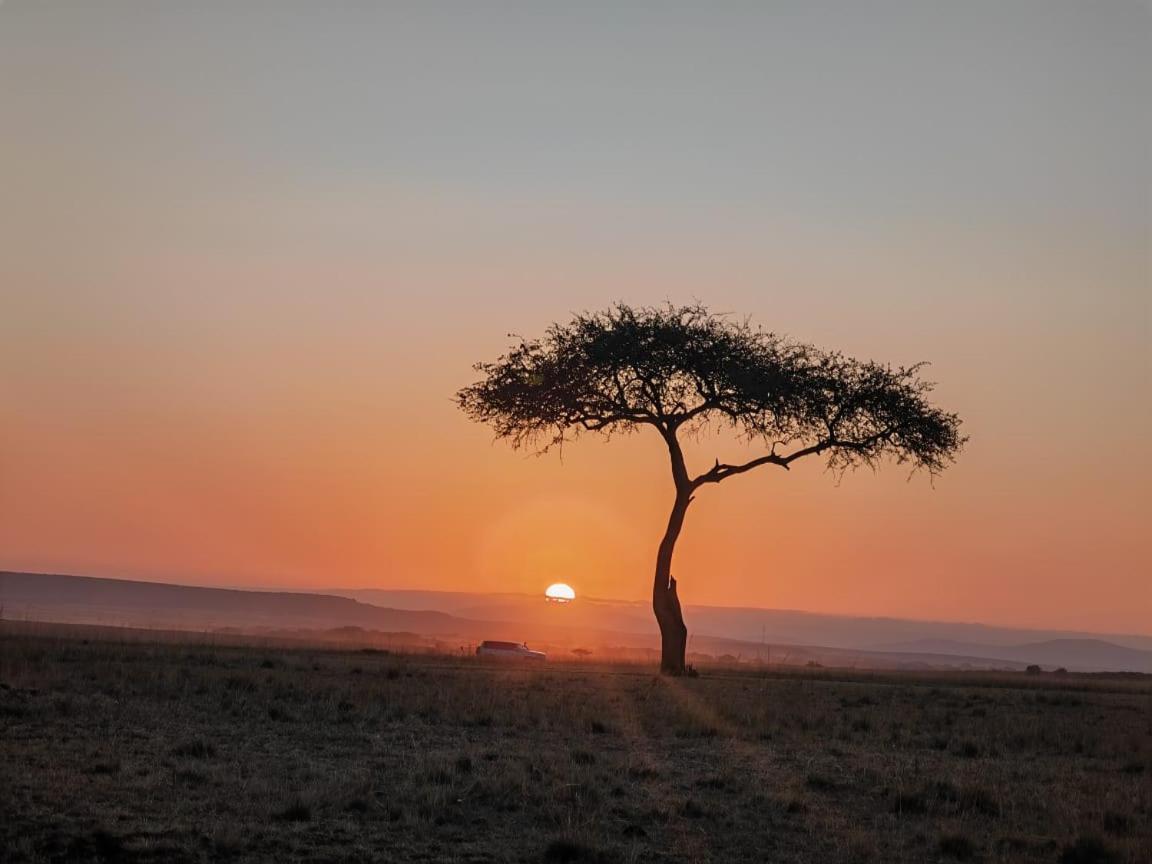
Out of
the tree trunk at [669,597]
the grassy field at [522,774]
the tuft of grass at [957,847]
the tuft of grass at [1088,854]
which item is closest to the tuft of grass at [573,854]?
the grassy field at [522,774]

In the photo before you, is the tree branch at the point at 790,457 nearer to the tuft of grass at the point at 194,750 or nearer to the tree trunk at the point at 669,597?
the tree trunk at the point at 669,597

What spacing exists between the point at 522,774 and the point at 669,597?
31.4m

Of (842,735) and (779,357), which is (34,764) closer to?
(842,735)

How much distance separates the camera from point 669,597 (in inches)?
1950

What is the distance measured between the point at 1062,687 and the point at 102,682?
39.1 meters

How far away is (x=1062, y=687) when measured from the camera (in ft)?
171

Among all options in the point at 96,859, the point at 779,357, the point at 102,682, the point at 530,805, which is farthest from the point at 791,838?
the point at 779,357

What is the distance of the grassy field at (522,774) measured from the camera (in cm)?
1456

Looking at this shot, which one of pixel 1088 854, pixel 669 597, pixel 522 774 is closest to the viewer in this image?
pixel 1088 854

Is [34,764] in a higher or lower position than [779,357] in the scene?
lower

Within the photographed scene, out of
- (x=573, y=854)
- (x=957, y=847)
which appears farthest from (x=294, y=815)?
(x=957, y=847)

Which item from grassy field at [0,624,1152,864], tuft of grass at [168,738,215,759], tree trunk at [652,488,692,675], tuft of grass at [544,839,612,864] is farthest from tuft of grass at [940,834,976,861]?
tree trunk at [652,488,692,675]

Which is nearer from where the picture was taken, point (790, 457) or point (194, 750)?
point (194, 750)

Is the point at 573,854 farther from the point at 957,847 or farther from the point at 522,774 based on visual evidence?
the point at 957,847
